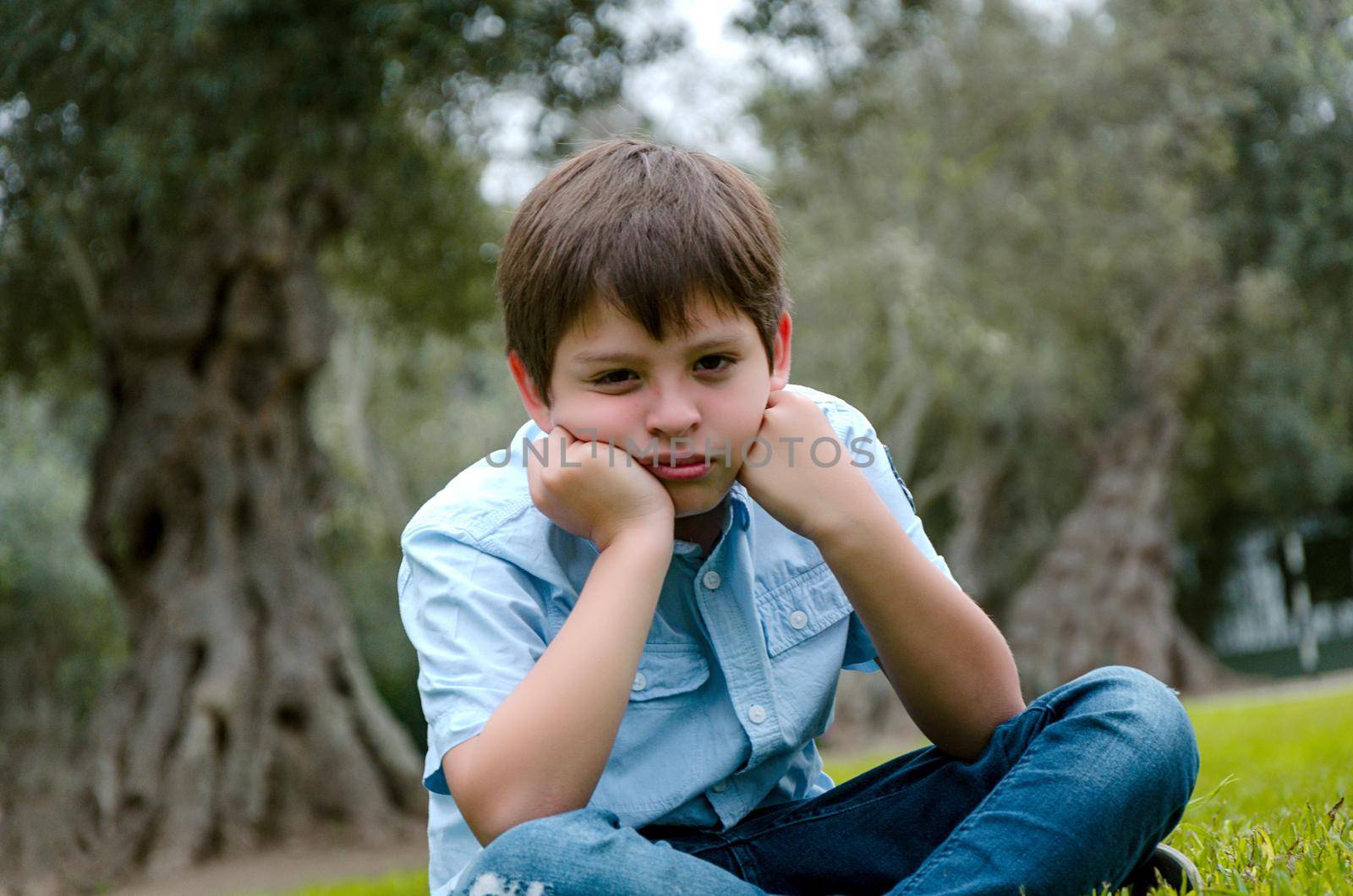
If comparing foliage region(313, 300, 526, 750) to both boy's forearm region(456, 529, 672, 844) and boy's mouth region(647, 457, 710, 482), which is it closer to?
boy's mouth region(647, 457, 710, 482)

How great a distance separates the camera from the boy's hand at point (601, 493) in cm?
204

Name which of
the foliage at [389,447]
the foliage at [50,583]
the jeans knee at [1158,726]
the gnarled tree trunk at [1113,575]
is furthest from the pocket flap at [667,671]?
the gnarled tree trunk at [1113,575]

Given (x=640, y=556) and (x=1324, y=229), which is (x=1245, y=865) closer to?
(x=640, y=556)

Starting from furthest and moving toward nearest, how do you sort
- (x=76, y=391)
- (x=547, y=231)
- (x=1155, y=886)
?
(x=76, y=391)
(x=547, y=231)
(x=1155, y=886)

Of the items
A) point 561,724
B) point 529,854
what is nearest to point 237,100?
point 561,724

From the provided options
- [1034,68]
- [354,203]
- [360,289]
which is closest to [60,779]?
[360,289]

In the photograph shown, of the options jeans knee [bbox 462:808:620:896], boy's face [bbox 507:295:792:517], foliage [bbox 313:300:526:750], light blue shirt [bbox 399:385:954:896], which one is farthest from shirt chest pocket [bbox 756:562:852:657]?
foliage [bbox 313:300:526:750]

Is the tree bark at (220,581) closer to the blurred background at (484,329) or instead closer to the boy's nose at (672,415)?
the blurred background at (484,329)

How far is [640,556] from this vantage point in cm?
199

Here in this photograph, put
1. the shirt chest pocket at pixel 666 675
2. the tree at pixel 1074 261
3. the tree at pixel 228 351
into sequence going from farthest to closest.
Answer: the tree at pixel 1074 261 < the tree at pixel 228 351 < the shirt chest pocket at pixel 666 675

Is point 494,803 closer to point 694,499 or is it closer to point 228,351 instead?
point 694,499

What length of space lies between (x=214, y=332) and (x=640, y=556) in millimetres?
6857

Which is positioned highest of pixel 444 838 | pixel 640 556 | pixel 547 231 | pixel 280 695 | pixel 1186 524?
pixel 547 231

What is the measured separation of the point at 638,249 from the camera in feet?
6.79
